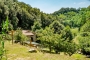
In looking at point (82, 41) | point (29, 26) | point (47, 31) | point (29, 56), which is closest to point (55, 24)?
point (29, 26)

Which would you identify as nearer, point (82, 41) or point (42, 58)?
point (42, 58)

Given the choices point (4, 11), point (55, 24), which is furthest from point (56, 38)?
point (55, 24)

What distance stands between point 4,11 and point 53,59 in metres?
28.6

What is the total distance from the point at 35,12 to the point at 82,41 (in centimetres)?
4874

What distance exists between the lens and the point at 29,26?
70.7m

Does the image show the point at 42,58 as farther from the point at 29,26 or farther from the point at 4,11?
the point at 29,26

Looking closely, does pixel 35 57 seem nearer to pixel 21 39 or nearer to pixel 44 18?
pixel 21 39

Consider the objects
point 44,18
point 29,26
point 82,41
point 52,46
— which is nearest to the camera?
point 52,46

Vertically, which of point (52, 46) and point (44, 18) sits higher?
point (44, 18)

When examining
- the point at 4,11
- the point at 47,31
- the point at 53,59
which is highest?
the point at 4,11

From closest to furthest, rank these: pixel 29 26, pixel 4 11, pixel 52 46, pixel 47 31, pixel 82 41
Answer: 1. pixel 52 46
2. pixel 47 31
3. pixel 82 41
4. pixel 4 11
5. pixel 29 26

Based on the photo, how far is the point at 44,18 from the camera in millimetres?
80875

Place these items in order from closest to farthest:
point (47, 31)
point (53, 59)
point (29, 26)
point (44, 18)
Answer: point (53, 59), point (47, 31), point (29, 26), point (44, 18)

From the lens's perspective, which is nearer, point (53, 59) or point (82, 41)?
point (53, 59)
